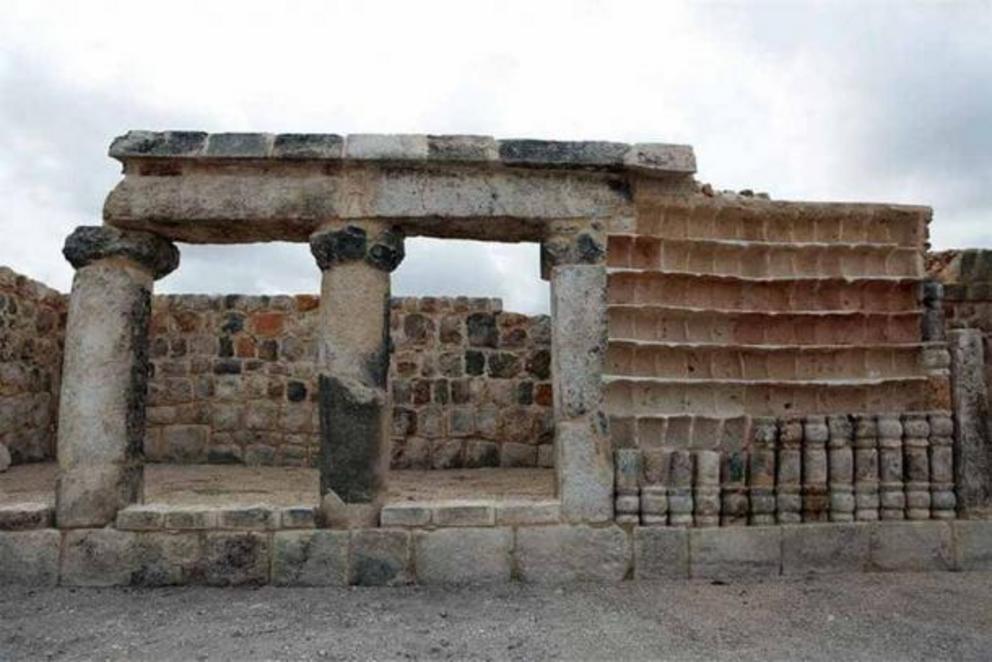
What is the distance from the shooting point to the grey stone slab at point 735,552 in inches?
163

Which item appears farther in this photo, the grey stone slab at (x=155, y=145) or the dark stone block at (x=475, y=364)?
the dark stone block at (x=475, y=364)

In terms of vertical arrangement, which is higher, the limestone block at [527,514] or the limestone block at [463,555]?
the limestone block at [527,514]

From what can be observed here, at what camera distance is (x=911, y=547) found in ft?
13.8

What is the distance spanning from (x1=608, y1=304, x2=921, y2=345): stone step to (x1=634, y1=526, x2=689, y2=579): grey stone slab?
117 cm

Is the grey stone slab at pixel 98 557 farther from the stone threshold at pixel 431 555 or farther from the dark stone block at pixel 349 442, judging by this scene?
the dark stone block at pixel 349 442

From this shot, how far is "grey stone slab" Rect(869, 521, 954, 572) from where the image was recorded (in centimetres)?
421

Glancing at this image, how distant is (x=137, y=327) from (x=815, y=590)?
4304 millimetres

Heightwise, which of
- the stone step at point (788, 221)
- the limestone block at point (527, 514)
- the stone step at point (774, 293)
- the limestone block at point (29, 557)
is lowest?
the limestone block at point (29, 557)

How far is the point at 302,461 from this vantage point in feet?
24.5

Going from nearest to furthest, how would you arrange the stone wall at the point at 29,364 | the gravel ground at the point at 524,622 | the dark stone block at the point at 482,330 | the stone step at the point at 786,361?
1. the gravel ground at the point at 524,622
2. the stone step at the point at 786,361
3. the stone wall at the point at 29,364
4. the dark stone block at the point at 482,330

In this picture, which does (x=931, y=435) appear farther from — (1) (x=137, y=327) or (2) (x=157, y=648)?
(1) (x=137, y=327)

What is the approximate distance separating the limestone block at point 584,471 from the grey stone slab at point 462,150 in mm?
1664

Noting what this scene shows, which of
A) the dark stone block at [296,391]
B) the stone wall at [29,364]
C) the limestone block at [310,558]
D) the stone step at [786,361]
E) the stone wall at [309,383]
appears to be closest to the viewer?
the limestone block at [310,558]

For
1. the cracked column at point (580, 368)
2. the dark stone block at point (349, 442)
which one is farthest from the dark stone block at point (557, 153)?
the dark stone block at point (349, 442)
